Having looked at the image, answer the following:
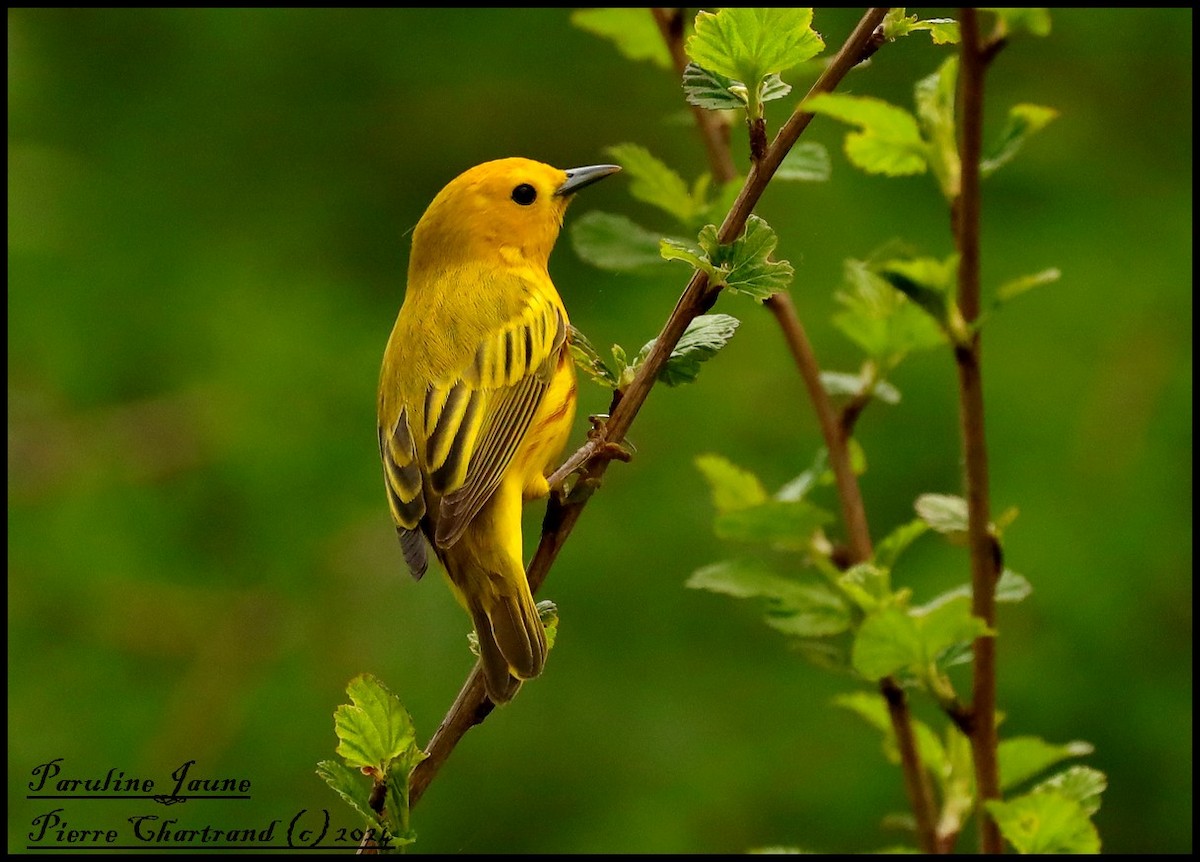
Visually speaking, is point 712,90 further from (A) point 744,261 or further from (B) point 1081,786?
(B) point 1081,786

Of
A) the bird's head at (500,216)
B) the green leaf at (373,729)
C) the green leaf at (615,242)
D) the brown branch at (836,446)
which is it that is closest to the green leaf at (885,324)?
the brown branch at (836,446)

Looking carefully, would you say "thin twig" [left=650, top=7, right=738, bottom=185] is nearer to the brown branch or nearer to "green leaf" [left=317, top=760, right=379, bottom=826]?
the brown branch

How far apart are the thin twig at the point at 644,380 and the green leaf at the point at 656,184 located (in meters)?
0.37

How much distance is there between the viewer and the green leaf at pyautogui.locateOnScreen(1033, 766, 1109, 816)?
1.62 meters

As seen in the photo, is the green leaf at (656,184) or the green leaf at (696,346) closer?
the green leaf at (696,346)

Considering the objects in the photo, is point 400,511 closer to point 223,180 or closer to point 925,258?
point 925,258

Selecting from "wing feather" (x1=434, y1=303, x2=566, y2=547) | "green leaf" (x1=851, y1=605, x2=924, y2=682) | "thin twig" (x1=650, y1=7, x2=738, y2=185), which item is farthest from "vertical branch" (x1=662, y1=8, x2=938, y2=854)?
"wing feather" (x1=434, y1=303, x2=566, y2=547)

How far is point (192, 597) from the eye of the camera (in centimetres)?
422

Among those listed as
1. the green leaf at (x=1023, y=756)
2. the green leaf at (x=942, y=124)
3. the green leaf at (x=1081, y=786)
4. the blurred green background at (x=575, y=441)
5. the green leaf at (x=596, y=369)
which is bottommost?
the blurred green background at (x=575, y=441)

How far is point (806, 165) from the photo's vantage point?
190 centimetres

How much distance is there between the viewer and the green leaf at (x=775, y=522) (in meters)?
1.76

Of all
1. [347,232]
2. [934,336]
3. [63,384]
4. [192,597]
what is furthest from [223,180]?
[934,336]

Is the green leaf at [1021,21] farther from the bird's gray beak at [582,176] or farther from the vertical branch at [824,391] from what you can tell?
the bird's gray beak at [582,176]

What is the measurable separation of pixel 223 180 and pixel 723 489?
3.55 metres
